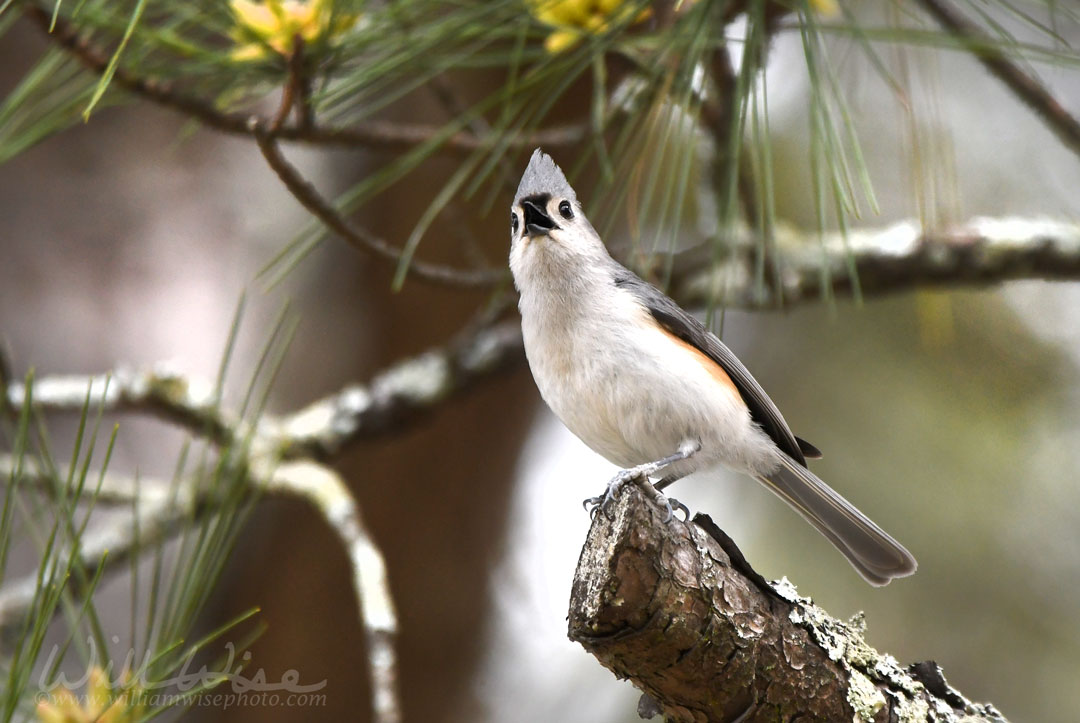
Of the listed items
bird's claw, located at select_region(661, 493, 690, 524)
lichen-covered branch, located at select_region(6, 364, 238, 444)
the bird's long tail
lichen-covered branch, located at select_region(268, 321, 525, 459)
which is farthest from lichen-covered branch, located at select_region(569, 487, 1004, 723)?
lichen-covered branch, located at select_region(6, 364, 238, 444)

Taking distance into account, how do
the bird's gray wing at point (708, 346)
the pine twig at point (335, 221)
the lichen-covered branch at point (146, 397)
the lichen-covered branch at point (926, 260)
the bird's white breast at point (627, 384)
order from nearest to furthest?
the pine twig at point (335, 221) < the bird's white breast at point (627, 384) < the bird's gray wing at point (708, 346) < the lichen-covered branch at point (926, 260) < the lichen-covered branch at point (146, 397)

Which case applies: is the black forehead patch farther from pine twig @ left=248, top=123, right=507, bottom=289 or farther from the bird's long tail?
the bird's long tail

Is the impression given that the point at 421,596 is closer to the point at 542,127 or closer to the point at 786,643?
the point at 542,127

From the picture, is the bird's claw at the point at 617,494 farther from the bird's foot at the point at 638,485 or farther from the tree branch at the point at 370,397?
the tree branch at the point at 370,397

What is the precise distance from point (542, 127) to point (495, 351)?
723mm

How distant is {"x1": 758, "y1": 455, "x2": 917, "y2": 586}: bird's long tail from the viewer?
1933mm

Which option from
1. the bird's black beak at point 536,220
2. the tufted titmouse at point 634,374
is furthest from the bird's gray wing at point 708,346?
the bird's black beak at point 536,220

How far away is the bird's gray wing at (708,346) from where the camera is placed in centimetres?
191

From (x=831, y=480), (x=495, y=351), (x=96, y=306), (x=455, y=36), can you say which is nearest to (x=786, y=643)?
(x=455, y=36)

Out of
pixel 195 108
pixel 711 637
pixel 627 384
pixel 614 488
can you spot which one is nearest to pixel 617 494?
pixel 614 488

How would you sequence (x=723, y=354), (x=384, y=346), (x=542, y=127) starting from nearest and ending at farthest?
(x=723, y=354)
(x=542, y=127)
(x=384, y=346)

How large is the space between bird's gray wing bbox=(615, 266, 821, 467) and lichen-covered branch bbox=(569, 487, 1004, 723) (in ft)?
1.67

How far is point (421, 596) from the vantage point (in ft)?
10.2

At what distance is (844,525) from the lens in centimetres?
200
